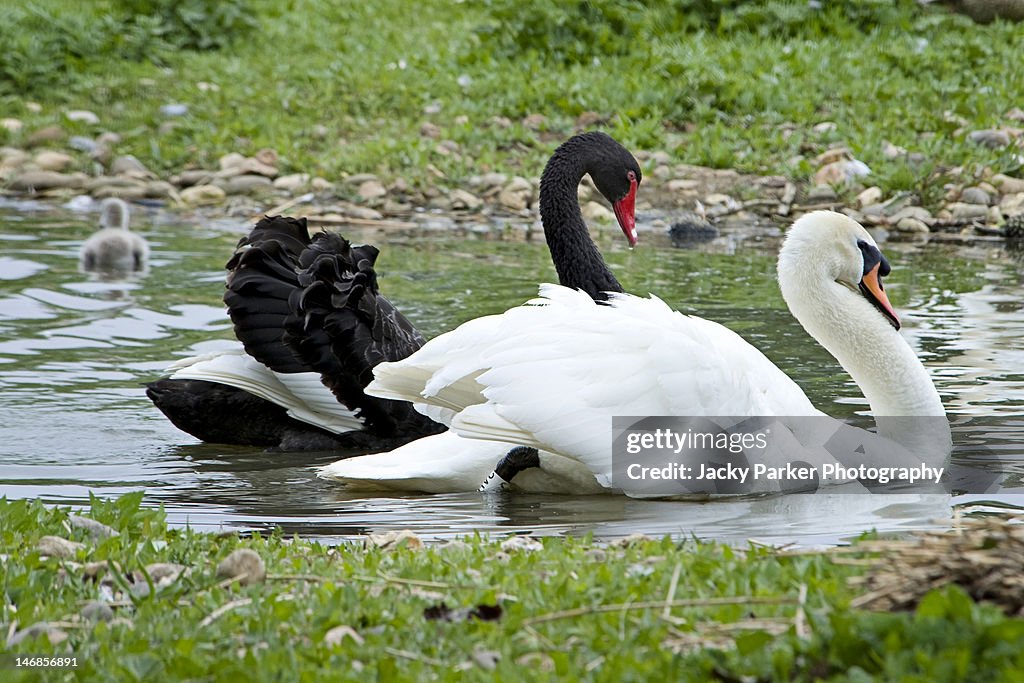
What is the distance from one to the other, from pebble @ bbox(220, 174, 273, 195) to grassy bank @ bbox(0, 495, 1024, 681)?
9837 mm

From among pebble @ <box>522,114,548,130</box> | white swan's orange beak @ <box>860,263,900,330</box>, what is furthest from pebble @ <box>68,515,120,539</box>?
pebble @ <box>522,114,548,130</box>

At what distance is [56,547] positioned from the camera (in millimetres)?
3912

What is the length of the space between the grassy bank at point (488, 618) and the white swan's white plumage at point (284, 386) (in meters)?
2.50

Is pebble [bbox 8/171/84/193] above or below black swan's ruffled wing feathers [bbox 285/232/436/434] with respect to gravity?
above

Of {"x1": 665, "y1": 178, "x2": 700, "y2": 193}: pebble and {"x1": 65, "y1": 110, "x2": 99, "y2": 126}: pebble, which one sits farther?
{"x1": 65, "y1": 110, "x2": 99, "y2": 126}: pebble

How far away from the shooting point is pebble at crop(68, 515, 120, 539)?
4.18 metres

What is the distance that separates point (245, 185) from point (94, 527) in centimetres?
960

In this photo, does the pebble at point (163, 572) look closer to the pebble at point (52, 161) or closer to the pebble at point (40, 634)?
the pebble at point (40, 634)

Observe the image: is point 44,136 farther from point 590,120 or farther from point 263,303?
point 263,303

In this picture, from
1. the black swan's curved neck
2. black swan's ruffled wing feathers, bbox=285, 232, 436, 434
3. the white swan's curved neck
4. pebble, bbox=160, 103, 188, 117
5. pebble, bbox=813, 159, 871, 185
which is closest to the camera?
the white swan's curved neck

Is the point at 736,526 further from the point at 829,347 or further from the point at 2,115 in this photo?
the point at 2,115

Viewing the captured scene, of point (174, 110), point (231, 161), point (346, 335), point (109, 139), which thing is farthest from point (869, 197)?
point (109, 139)

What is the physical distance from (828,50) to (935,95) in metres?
1.50

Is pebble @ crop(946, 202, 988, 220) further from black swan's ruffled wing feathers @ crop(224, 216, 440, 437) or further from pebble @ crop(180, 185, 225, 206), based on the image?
black swan's ruffled wing feathers @ crop(224, 216, 440, 437)
